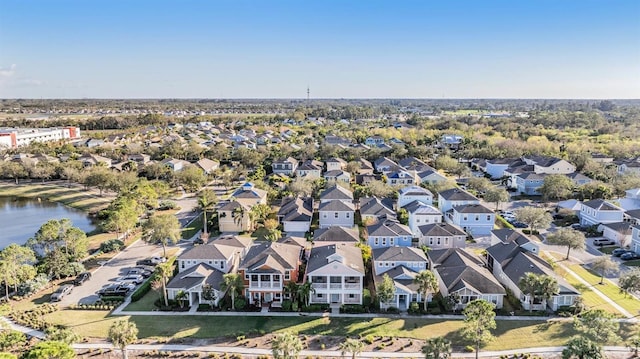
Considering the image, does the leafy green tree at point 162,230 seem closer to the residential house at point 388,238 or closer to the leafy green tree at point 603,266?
the residential house at point 388,238

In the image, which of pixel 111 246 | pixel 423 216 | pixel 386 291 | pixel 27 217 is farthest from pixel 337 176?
pixel 27 217

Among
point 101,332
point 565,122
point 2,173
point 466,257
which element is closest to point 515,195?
point 466,257

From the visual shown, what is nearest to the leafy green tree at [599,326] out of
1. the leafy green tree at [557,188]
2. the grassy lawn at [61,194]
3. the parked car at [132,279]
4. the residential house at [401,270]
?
the residential house at [401,270]

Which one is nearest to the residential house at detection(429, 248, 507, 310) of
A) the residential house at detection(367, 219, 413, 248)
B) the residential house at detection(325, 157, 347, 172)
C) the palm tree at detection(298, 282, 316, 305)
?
the residential house at detection(367, 219, 413, 248)

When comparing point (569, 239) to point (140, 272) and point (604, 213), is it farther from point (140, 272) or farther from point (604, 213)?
point (140, 272)

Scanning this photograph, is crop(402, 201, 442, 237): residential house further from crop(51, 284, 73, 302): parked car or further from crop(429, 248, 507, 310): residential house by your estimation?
crop(51, 284, 73, 302): parked car

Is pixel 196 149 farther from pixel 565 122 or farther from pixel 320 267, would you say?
pixel 565 122

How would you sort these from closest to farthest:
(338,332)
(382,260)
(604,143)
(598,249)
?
(338,332)
(382,260)
(598,249)
(604,143)
